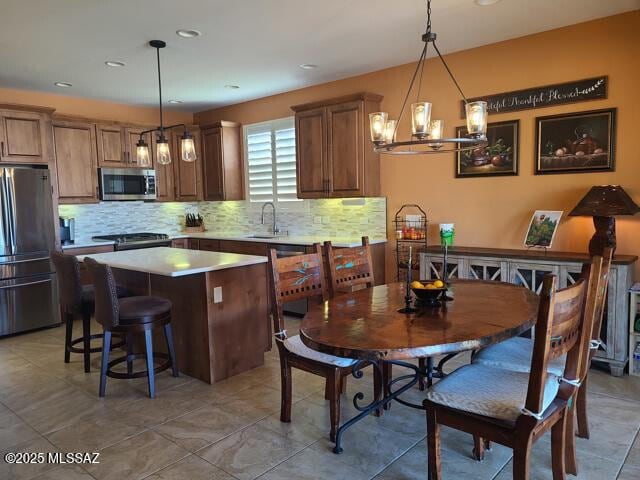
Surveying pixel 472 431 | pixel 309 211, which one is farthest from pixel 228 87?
pixel 472 431

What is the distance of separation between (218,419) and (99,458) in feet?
2.17

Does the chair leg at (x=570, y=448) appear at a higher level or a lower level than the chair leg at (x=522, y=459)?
lower

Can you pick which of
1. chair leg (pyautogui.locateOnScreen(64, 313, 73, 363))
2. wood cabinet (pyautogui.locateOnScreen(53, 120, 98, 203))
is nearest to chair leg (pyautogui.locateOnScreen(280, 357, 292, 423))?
chair leg (pyautogui.locateOnScreen(64, 313, 73, 363))

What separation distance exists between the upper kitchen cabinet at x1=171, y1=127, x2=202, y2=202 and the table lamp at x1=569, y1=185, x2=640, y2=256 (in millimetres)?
4682

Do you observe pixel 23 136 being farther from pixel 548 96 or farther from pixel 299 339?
pixel 548 96

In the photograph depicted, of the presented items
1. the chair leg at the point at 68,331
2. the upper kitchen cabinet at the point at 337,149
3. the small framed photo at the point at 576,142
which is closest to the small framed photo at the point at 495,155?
the small framed photo at the point at 576,142

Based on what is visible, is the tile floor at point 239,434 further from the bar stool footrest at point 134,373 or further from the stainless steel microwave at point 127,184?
the stainless steel microwave at point 127,184

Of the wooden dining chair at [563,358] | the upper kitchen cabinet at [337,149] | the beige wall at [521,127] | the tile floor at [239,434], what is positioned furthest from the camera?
the upper kitchen cabinet at [337,149]

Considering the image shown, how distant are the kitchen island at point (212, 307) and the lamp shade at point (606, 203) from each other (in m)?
2.37

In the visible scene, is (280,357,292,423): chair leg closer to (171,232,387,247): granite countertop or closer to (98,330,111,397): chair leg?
(98,330,111,397): chair leg

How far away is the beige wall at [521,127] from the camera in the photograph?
3.41 metres

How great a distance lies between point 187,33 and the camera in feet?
11.7

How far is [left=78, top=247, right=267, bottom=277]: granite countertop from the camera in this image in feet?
10.2

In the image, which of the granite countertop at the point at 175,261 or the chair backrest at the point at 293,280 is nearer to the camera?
the chair backrest at the point at 293,280
